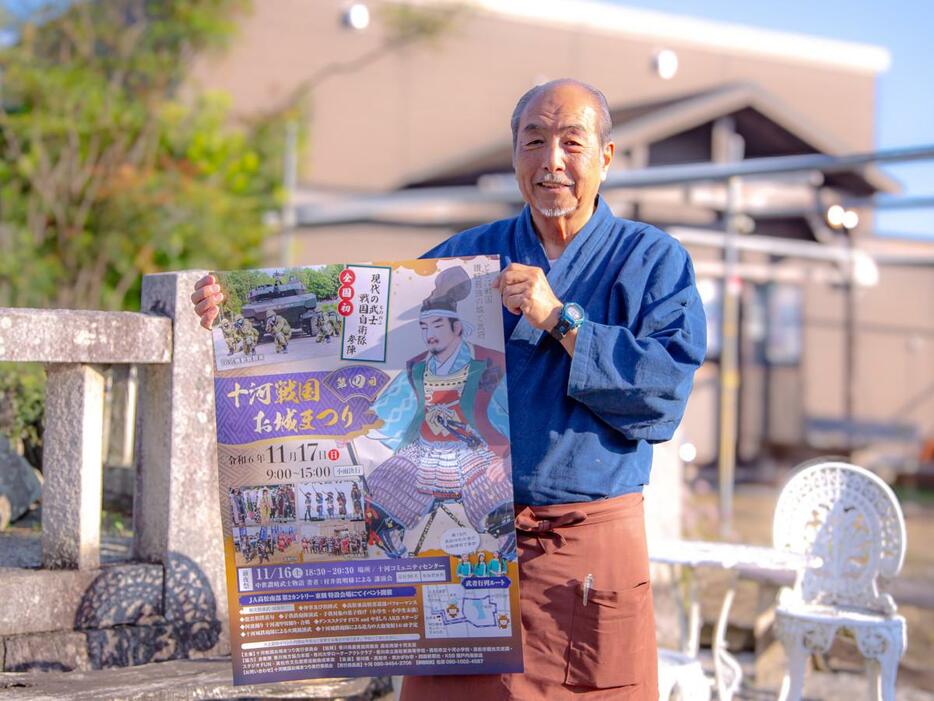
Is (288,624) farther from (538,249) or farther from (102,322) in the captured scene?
(102,322)

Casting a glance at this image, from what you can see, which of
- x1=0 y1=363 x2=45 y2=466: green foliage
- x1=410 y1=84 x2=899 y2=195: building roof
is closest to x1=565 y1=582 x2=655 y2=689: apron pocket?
x1=0 y1=363 x2=45 y2=466: green foliage

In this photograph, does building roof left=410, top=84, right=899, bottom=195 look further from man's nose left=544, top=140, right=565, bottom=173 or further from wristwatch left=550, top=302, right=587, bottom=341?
wristwatch left=550, top=302, right=587, bottom=341

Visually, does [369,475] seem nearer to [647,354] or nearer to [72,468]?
[647,354]

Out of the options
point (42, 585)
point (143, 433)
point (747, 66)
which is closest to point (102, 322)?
point (143, 433)

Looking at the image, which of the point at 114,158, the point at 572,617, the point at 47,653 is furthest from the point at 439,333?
the point at 114,158

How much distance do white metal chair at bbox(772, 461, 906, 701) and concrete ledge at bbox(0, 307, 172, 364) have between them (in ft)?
7.81

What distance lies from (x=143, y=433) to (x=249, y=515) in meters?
1.16

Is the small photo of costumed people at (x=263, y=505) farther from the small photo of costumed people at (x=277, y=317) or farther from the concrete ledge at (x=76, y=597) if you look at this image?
the concrete ledge at (x=76, y=597)

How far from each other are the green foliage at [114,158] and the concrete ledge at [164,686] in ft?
26.8

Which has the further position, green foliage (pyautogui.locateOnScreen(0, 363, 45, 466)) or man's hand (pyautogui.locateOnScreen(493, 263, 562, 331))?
green foliage (pyautogui.locateOnScreen(0, 363, 45, 466))

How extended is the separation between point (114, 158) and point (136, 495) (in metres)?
8.72

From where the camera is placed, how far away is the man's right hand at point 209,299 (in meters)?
2.61

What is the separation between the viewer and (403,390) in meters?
2.54

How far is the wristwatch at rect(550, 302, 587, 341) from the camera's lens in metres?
2.38
